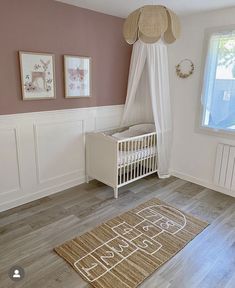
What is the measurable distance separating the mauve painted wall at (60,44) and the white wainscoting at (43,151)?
5.5 inches

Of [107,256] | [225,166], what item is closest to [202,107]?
[225,166]

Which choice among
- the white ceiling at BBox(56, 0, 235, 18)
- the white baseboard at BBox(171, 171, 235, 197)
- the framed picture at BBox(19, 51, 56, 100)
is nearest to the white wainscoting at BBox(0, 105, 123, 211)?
the framed picture at BBox(19, 51, 56, 100)

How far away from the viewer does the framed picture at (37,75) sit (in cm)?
269

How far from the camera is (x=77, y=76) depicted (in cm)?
→ 318

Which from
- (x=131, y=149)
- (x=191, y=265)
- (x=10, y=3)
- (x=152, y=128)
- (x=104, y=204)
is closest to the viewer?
(x=191, y=265)

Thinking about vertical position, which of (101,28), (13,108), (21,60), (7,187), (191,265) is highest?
(101,28)

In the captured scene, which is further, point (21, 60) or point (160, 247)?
point (21, 60)

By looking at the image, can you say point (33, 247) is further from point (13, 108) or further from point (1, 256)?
point (13, 108)

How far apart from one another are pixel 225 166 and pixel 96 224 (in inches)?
75.3

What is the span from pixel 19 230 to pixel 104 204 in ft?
3.41

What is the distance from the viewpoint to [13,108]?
2707 mm

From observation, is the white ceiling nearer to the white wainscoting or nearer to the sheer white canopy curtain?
the sheer white canopy curtain

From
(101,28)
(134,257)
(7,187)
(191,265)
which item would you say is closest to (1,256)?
(7,187)

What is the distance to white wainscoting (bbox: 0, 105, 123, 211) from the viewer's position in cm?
278
